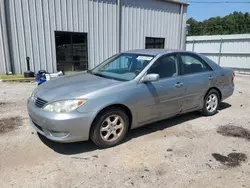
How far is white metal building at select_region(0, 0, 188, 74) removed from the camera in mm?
9031

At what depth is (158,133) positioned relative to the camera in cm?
409

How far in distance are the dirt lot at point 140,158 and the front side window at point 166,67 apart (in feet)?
3.54

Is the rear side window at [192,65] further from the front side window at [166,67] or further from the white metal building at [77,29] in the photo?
the white metal building at [77,29]

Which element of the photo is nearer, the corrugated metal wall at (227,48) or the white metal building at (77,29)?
the white metal building at (77,29)

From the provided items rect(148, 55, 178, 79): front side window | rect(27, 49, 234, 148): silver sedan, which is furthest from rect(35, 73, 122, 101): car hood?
rect(148, 55, 178, 79): front side window

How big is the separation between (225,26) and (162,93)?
181ft

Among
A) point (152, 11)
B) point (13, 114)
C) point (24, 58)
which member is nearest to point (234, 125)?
point (13, 114)

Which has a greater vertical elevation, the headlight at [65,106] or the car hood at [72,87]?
the car hood at [72,87]

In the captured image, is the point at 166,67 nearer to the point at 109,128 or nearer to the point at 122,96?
the point at 122,96

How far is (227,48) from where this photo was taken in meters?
15.0

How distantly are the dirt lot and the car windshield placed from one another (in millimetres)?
1102

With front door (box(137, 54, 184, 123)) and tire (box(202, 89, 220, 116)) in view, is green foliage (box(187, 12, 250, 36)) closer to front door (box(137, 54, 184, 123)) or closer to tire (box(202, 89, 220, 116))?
tire (box(202, 89, 220, 116))

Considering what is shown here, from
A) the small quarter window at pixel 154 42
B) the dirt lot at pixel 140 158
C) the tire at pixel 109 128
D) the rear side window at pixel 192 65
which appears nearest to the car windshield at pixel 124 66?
the tire at pixel 109 128

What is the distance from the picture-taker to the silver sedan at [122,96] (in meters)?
3.11
